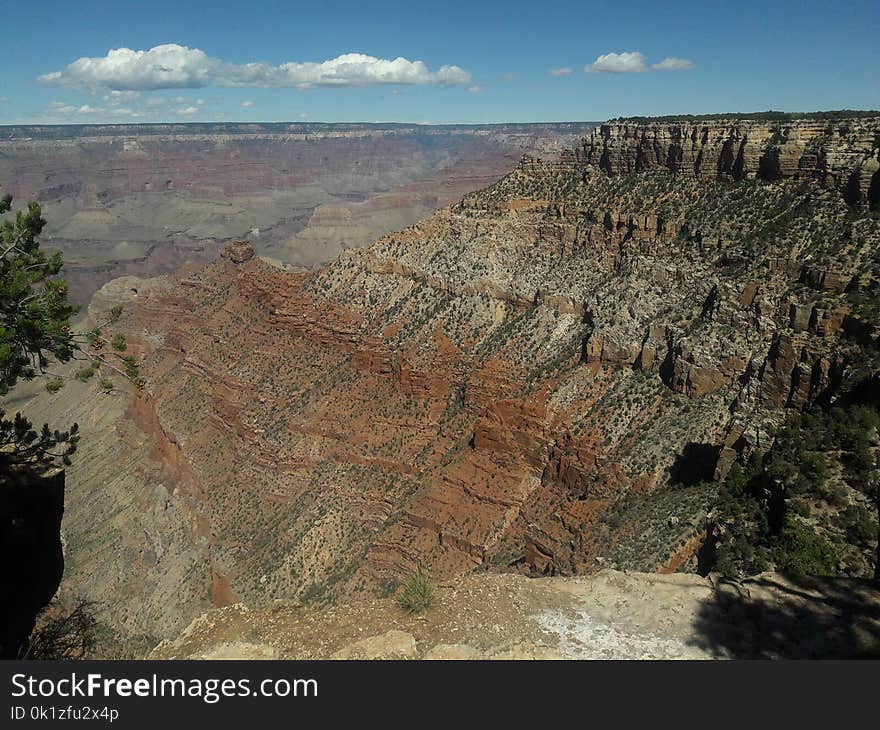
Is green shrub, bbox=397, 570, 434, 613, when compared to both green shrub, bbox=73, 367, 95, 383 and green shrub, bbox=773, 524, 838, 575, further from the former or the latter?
green shrub, bbox=73, 367, 95, 383

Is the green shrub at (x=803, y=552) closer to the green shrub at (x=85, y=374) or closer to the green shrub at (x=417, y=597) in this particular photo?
the green shrub at (x=417, y=597)

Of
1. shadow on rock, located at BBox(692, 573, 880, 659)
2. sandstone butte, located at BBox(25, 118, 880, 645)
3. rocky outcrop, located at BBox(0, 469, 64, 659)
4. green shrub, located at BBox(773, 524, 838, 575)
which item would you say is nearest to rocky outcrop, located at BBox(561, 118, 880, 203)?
sandstone butte, located at BBox(25, 118, 880, 645)

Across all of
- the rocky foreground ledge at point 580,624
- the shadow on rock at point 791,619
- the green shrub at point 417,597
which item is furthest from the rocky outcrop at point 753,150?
the green shrub at point 417,597

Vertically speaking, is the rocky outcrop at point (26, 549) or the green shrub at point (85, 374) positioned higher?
the green shrub at point (85, 374)

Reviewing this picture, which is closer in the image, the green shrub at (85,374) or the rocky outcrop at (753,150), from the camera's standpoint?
the green shrub at (85,374)

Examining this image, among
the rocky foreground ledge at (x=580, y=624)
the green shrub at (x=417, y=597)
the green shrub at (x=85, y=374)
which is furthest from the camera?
the green shrub at (x=85, y=374)

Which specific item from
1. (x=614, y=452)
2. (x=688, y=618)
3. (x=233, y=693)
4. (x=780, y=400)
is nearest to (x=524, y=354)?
(x=614, y=452)

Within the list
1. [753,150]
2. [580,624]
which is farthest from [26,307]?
[753,150]

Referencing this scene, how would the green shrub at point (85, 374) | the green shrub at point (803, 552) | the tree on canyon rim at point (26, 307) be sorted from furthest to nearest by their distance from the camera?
the green shrub at point (803, 552) < the green shrub at point (85, 374) < the tree on canyon rim at point (26, 307)
